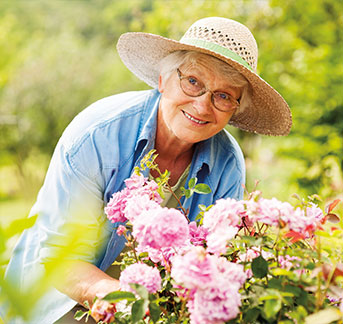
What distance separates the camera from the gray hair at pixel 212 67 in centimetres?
→ 194

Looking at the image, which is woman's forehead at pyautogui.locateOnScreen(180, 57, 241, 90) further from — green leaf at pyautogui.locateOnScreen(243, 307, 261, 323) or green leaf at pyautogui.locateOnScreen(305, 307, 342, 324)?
green leaf at pyautogui.locateOnScreen(305, 307, 342, 324)

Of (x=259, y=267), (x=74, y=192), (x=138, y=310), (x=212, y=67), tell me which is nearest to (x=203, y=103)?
(x=212, y=67)

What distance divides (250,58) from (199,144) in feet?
1.81

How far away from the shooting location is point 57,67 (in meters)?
13.2

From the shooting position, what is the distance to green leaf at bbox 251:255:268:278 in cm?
104

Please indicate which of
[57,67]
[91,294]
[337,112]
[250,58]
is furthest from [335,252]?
[57,67]

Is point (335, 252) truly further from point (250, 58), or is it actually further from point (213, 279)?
point (250, 58)

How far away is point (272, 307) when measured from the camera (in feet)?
3.03

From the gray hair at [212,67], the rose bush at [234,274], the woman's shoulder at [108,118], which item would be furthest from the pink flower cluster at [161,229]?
the gray hair at [212,67]

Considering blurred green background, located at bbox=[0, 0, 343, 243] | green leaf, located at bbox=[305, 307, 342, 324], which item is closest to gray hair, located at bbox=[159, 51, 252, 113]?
blurred green background, located at bbox=[0, 0, 343, 243]

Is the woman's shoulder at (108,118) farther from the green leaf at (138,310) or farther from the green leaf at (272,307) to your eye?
the green leaf at (272,307)

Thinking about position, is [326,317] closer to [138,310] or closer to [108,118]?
[138,310]

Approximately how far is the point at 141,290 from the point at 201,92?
1.16m

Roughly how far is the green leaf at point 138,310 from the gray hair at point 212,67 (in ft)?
4.04
